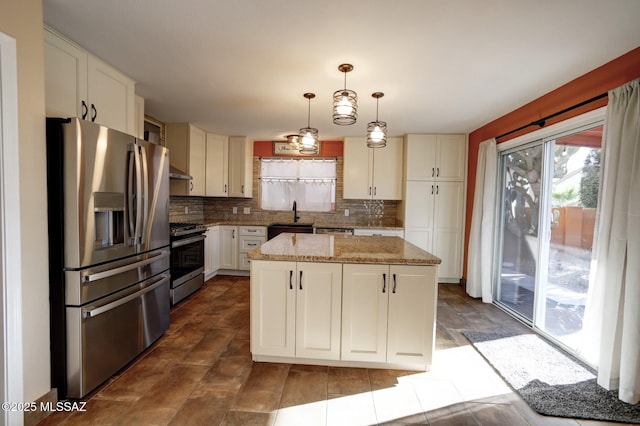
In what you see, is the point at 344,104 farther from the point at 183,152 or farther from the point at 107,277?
the point at 183,152

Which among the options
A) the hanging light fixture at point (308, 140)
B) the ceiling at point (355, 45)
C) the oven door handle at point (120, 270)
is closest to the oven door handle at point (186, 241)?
the oven door handle at point (120, 270)

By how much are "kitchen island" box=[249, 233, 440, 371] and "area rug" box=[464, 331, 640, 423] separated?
26.3 inches

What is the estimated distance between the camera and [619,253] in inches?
74.1

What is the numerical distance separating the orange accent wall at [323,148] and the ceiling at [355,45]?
194cm

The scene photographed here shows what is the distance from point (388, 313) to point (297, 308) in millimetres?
Answer: 680

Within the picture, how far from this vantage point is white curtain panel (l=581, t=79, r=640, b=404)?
1.78 meters

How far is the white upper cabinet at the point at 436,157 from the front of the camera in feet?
14.2

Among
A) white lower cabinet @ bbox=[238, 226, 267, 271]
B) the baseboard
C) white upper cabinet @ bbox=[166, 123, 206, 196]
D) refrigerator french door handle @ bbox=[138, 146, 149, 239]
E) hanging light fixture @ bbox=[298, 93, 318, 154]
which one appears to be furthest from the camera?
white lower cabinet @ bbox=[238, 226, 267, 271]

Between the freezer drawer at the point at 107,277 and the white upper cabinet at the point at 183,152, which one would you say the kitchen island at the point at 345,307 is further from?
the white upper cabinet at the point at 183,152

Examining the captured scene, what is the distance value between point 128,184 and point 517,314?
4027 mm

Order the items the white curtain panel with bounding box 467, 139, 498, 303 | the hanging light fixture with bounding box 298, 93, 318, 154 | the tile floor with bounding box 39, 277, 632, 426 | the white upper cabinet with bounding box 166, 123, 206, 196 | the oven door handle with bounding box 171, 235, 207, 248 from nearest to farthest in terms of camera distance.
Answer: the tile floor with bounding box 39, 277, 632, 426 < the hanging light fixture with bounding box 298, 93, 318, 154 < the oven door handle with bounding box 171, 235, 207, 248 < the white curtain panel with bounding box 467, 139, 498, 303 < the white upper cabinet with bounding box 166, 123, 206, 196

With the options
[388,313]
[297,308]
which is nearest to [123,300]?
[297,308]

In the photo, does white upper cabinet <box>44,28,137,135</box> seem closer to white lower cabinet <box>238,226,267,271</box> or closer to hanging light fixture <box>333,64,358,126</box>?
hanging light fixture <box>333,64,358,126</box>

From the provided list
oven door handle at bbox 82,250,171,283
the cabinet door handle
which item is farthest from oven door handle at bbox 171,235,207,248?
the cabinet door handle
